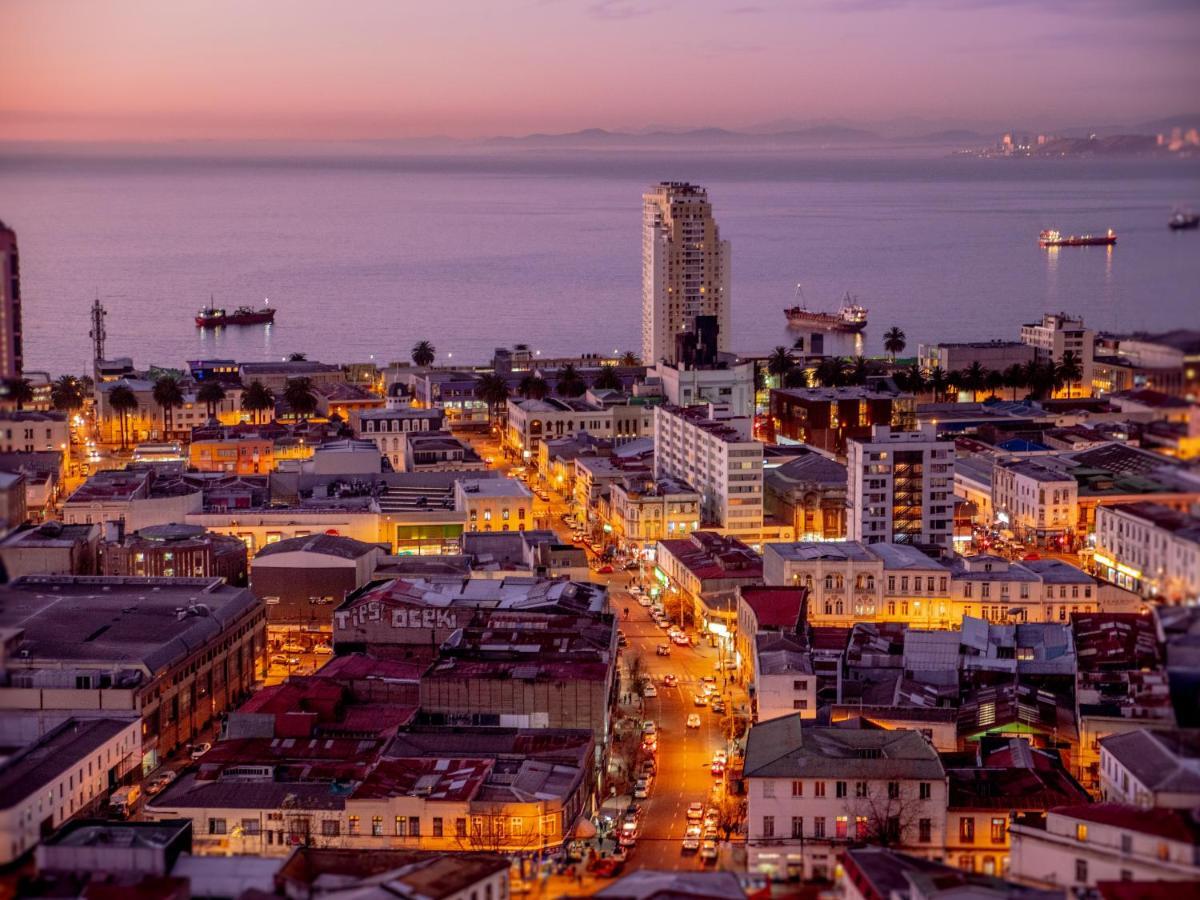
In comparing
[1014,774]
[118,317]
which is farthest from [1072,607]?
[118,317]

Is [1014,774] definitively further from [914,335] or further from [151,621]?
[914,335]

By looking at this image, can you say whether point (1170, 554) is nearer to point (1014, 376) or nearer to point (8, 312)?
point (8, 312)

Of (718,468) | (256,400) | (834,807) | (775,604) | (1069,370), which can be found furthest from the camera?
(1069,370)

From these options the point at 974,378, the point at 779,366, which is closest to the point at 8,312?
the point at 779,366

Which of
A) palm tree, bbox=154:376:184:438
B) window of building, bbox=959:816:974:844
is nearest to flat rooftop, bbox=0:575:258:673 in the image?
window of building, bbox=959:816:974:844

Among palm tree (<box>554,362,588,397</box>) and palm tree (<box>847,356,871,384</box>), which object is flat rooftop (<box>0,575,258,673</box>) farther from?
palm tree (<box>847,356,871,384</box>)

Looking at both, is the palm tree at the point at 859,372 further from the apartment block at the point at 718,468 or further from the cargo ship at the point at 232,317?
the cargo ship at the point at 232,317

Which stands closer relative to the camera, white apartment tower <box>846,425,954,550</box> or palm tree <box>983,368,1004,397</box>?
white apartment tower <box>846,425,954,550</box>
